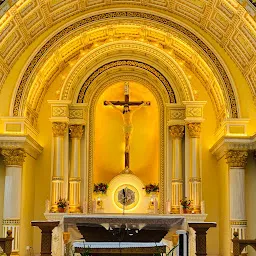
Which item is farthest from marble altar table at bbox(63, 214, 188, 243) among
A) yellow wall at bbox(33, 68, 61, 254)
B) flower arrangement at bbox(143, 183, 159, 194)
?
yellow wall at bbox(33, 68, 61, 254)

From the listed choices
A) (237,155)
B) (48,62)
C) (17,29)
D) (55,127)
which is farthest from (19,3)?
(237,155)

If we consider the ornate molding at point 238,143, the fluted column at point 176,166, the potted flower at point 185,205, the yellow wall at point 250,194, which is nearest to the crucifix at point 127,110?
the fluted column at point 176,166

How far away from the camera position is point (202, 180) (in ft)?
69.5

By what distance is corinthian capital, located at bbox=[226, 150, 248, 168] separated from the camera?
1905cm

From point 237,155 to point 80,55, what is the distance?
20.5ft

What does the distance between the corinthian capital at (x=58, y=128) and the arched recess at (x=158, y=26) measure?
1.71 meters

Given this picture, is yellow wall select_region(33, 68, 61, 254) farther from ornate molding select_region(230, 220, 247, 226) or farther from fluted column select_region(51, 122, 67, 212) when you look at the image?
ornate molding select_region(230, 220, 247, 226)

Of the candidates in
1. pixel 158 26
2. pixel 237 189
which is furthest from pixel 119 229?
pixel 158 26

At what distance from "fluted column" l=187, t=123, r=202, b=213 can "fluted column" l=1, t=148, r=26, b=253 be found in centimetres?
555

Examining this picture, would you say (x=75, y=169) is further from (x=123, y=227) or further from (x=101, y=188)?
(x=123, y=227)

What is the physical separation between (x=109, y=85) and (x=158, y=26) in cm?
311

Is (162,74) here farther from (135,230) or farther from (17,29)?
(135,230)

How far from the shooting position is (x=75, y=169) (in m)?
20.9

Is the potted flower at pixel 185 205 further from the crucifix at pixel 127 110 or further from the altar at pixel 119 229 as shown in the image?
the altar at pixel 119 229
